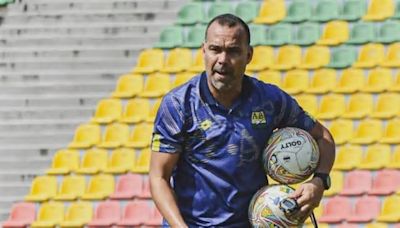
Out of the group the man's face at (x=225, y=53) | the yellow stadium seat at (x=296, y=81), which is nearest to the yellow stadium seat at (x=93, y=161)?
the yellow stadium seat at (x=296, y=81)

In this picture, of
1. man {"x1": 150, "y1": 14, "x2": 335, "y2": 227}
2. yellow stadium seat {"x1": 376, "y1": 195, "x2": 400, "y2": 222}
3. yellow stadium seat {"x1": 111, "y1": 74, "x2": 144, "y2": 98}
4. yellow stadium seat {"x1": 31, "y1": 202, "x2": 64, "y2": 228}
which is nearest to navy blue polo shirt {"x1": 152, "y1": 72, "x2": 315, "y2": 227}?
man {"x1": 150, "y1": 14, "x2": 335, "y2": 227}

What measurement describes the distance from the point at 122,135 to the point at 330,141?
491 cm

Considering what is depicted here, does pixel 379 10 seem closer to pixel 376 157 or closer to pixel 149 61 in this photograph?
pixel 376 157

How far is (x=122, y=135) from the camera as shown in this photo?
9.50 m

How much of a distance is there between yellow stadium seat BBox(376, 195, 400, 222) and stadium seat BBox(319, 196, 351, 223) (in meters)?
0.26

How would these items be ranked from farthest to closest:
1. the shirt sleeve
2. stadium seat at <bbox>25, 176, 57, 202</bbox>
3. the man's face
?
stadium seat at <bbox>25, 176, 57, 202</bbox> → the shirt sleeve → the man's face

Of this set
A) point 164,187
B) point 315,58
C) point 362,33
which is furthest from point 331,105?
point 164,187

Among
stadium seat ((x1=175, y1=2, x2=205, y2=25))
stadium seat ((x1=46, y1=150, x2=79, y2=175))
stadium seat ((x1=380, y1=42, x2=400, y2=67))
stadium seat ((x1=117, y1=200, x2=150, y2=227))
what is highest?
stadium seat ((x1=175, y1=2, x2=205, y2=25))

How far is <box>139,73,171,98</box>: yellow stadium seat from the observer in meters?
9.68

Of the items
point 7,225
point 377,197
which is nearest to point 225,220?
point 377,197

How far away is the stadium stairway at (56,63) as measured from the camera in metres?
9.76

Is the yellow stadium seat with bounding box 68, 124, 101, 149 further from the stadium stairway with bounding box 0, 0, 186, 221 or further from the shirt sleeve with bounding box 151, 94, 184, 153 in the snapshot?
the shirt sleeve with bounding box 151, 94, 184, 153

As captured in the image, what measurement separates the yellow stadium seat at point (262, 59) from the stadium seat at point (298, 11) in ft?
1.09

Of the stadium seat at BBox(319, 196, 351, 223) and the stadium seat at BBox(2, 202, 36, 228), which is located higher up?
the stadium seat at BBox(319, 196, 351, 223)
